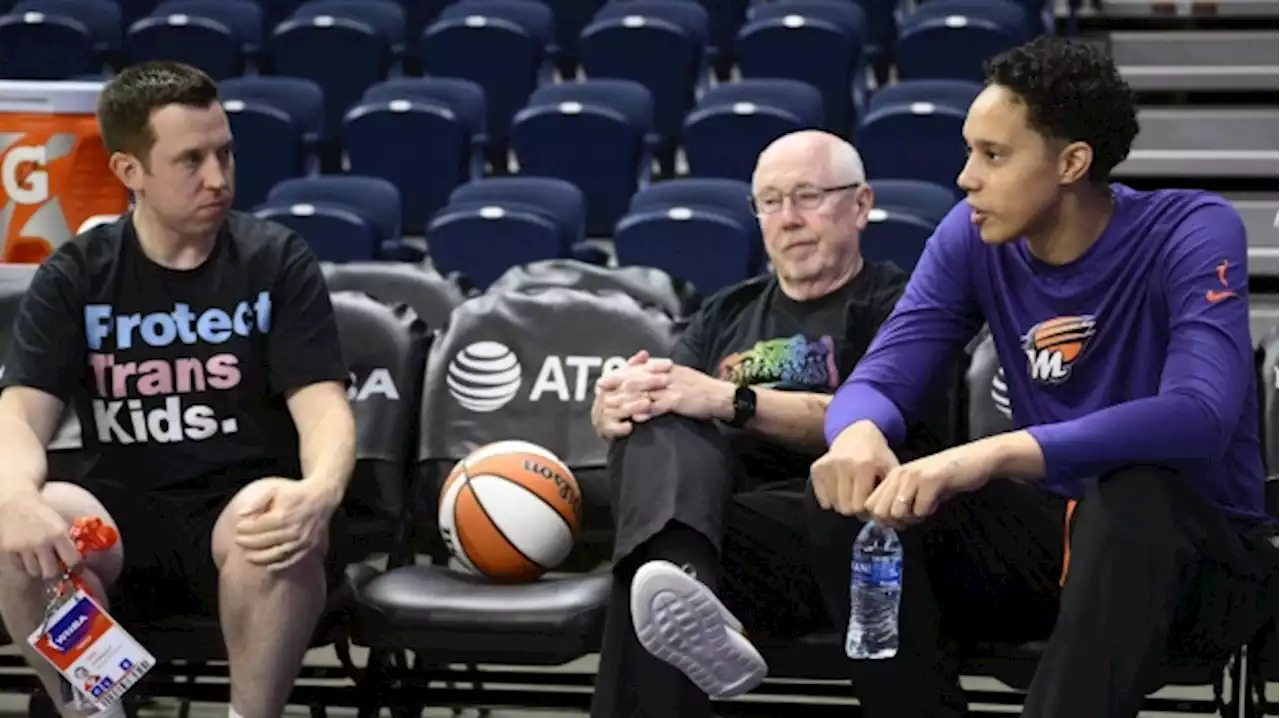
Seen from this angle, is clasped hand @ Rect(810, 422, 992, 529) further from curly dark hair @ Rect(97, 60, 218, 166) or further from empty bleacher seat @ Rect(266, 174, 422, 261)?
empty bleacher seat @ Rect(266, 174, 422, 261)

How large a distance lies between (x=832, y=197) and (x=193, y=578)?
1436 mm

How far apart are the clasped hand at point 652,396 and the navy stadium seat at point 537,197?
2.82 metres

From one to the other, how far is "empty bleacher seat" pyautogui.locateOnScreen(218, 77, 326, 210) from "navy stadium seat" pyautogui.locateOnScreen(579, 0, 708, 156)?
119 cm

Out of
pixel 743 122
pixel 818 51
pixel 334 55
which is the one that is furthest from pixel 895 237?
pixel 334 55

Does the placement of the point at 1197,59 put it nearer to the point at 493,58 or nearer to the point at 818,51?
the point at 818,51

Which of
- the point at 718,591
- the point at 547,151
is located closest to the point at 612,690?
the point at 718,591

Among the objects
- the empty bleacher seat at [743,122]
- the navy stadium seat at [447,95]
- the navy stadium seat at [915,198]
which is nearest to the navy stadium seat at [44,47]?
the navy stadium seat at [447,95]

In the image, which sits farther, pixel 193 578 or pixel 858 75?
pixel 858 75

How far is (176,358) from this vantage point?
3516mm

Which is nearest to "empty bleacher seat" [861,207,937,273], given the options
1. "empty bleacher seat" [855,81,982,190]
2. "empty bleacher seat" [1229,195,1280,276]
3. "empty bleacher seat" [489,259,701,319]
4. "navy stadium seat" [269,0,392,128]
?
"empty bleacher seat" [855,81,982,190]

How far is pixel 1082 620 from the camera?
8.65 ft

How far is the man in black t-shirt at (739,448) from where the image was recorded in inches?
116

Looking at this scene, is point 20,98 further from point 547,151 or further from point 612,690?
point 547,151

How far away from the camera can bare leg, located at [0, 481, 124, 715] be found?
3.21 metres
